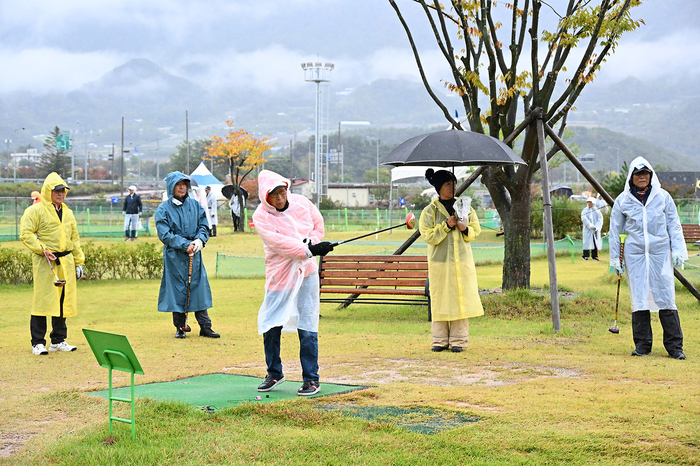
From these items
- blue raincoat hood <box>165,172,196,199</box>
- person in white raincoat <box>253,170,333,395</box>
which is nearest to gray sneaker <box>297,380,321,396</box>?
person in white raincoat <box>253,170,333,395</box>

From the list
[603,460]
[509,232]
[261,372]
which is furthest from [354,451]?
[509,232]

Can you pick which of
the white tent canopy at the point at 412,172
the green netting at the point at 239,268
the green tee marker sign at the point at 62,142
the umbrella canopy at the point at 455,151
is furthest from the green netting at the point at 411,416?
the green tee marker sign at the point at 62,142

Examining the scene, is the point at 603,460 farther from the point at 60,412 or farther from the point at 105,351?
the point at 60,412

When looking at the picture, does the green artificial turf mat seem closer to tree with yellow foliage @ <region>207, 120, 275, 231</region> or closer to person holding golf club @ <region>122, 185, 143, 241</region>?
person holding golf club @ <region>122, 185, 143, 241</region>

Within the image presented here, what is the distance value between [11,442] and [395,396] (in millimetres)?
2571

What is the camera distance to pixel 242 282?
664 inches

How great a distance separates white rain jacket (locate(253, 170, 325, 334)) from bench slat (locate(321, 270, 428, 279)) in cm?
520

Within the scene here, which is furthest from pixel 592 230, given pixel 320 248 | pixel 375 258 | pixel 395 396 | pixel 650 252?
pixel 395 396

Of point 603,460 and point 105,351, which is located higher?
point 105,351

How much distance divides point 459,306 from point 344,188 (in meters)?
77.1

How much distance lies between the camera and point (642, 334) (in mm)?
8219

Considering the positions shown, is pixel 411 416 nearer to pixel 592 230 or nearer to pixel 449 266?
pixel 449 266

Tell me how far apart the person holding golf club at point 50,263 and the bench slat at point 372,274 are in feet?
13.4

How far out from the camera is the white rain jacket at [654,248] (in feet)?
26.9
